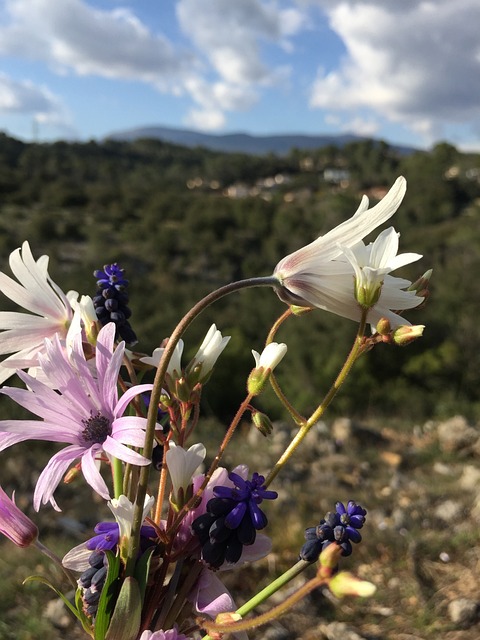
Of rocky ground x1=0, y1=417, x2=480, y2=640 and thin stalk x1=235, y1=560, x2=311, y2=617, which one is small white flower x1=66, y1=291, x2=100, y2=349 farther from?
rocky ground x1=0, y1=417, x2=480, y2=640

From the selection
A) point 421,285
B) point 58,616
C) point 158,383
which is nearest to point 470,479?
point 58,616

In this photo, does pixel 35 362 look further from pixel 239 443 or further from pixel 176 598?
pixel 239 443

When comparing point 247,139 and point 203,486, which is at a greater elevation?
point 247,139

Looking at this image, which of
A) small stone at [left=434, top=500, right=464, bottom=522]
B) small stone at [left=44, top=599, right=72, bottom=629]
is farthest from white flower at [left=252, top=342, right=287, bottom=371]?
small stone at [left=434, top=500, right=464, bottom=522]

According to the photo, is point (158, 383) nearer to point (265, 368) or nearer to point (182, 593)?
point (265, 368)

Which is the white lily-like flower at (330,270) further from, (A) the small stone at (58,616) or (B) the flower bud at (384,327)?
(A) the small stone at (58,616)

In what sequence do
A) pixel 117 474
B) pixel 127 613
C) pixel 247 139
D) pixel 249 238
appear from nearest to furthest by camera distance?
pixel 127 613, pixel 117 474, pixel 249 238, pixel 247 139

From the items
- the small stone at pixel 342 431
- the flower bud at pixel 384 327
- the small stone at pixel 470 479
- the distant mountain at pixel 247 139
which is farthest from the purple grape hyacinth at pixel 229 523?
the distant mountain at pixel 247 139
